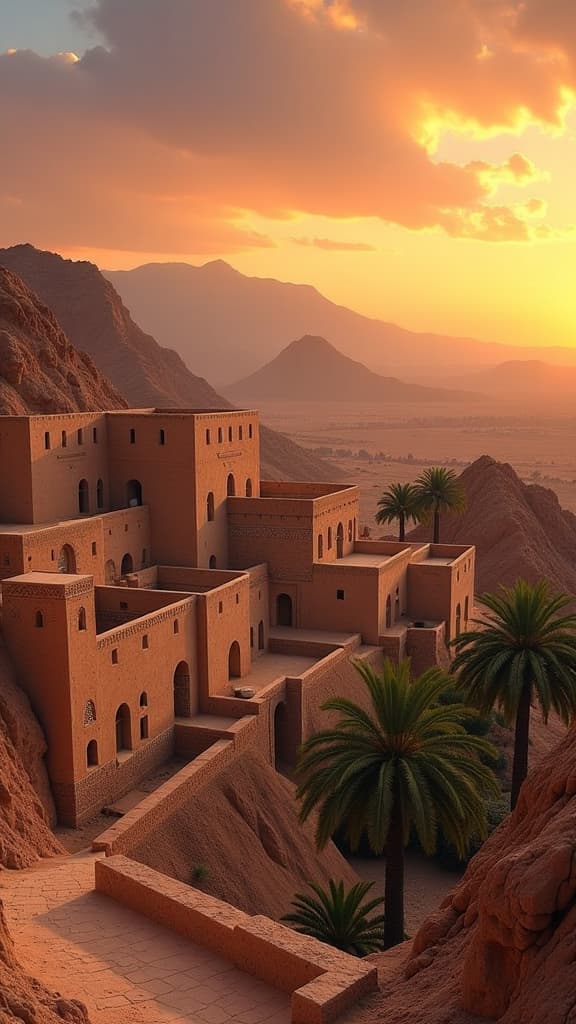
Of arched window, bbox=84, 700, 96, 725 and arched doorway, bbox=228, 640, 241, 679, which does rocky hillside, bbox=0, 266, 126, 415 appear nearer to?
arched doorway, bbox=228, 640, 241, 679

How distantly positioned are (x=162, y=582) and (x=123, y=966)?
1968cm

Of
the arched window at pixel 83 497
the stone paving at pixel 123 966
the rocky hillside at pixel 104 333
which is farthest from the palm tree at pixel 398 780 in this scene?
the rocky hillside at pixel 104 333

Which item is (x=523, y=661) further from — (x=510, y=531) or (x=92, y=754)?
(x=510, y=531)

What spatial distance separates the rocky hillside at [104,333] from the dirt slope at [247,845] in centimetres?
6662

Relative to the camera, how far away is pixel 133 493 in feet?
111

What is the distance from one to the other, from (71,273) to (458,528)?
190 feet

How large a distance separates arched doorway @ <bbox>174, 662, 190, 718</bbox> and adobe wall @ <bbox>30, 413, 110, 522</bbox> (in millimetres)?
7271

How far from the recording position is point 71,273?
97.2 metres

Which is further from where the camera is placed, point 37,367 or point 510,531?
point 510,531

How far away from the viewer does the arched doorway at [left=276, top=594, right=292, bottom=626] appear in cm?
3384

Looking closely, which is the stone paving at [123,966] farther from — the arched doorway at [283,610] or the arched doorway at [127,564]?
the arched doorway at [283,610]

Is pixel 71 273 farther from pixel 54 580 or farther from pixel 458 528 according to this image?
pixel 54 580

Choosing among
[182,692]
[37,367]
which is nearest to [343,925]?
[182,692]

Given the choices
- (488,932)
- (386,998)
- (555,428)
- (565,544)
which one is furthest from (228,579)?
(555,428)
